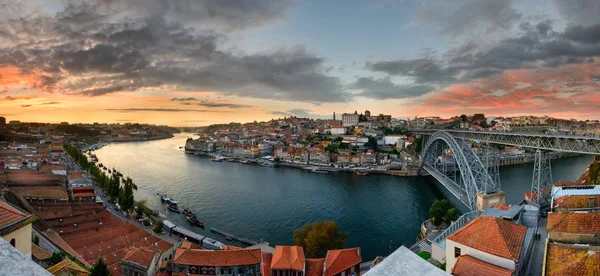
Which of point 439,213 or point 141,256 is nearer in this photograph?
point 141,256

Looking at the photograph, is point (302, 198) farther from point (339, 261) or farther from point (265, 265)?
point (339, 261)

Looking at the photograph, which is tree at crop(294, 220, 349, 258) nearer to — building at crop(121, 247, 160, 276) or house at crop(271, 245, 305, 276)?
house at crop(271, 245, 305, 276)

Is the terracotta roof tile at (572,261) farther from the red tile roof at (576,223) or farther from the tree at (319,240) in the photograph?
the tree at (319,240)

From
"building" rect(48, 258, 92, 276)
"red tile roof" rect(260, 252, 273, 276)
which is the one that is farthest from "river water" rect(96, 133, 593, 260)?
"building" rect(48, 258, 92, 276)

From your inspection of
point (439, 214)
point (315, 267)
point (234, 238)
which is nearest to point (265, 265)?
point (315, 267)

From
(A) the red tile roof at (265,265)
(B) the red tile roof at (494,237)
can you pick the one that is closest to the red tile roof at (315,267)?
(A) the red tile roof at (265,265)
